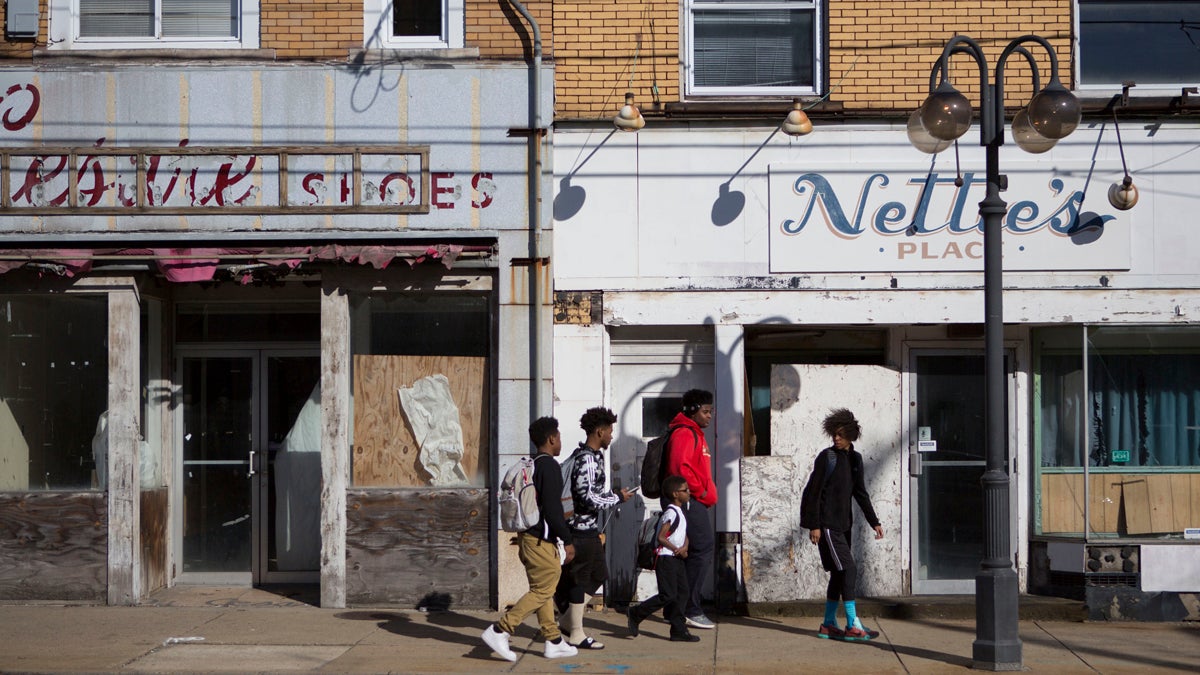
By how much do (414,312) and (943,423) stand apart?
481 cm

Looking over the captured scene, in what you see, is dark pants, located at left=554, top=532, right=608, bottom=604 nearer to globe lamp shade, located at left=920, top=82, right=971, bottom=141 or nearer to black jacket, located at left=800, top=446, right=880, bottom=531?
black jacket, located at left=800, top=446, right=880, bottom=531

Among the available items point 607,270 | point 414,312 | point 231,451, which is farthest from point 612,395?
point 231,451

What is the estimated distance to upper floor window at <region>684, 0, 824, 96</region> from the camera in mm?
11680

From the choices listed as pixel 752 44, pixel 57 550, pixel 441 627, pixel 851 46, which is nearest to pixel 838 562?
pixel 441 627

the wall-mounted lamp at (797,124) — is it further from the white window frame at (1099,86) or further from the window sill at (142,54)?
the window sill at (142,54)

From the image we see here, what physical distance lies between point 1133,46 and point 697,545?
19.6 ft

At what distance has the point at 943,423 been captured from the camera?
11.7m

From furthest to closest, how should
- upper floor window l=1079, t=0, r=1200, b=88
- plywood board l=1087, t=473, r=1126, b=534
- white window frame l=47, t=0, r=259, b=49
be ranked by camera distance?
1. white window frame l=47, t=0, r=259, b=49
2. upper floor window l=1079, t=0, r=1200, b=88
3. plywood board l=1087, t=473, r=1126, b=534

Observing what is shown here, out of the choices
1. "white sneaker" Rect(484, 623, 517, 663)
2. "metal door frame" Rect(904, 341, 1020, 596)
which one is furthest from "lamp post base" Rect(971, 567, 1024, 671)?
"white sneaker" Rect(484, 623, 517, 663)

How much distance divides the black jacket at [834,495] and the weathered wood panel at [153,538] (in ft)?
19.1

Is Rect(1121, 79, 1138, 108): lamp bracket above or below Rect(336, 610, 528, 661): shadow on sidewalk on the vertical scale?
above

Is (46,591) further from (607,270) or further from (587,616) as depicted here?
(607,270)

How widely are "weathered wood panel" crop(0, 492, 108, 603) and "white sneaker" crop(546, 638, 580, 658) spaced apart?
444cm

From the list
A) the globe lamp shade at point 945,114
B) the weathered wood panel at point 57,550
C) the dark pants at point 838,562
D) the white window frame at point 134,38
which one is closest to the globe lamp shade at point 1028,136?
the globe lamp shade at point 945,114
